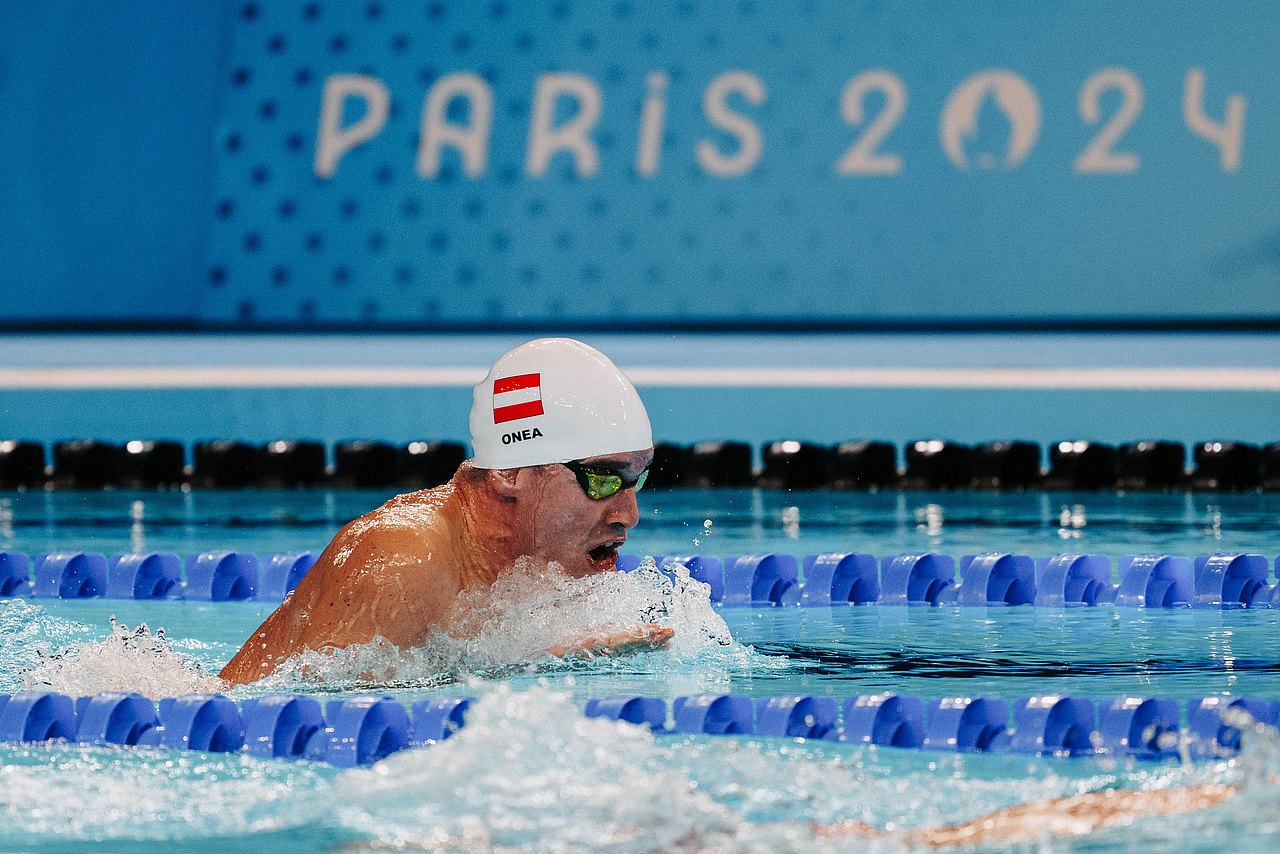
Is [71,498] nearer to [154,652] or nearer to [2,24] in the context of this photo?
[154,652]

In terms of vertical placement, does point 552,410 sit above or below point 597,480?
above

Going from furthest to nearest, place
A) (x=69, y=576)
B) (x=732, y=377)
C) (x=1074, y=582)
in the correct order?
(x=732, y=377) < (x=69, y=576) < (x=1074, y=582)

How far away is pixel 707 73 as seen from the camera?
10422 millimetres

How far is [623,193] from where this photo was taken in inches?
412

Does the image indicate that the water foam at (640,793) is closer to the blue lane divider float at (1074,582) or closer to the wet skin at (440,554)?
the wet skin at (440,554)

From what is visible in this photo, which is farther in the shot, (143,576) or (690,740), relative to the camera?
(143,576)

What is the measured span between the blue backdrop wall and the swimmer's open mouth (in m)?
7.15

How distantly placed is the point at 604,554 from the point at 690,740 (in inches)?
19.0

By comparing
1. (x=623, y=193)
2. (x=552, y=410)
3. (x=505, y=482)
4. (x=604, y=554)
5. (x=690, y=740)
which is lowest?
(x=690, y=740)

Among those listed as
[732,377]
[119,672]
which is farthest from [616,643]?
[732,377]

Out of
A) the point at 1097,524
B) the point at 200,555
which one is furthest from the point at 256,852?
the point at 1097,524

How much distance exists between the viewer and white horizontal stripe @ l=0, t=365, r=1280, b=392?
24.1 ft

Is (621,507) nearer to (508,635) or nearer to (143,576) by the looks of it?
(508,635)

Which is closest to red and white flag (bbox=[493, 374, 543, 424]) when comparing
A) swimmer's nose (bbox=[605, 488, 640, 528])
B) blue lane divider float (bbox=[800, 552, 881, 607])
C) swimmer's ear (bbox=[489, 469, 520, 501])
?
swimmer's ear (bbox=[489, 469, 520, 501])
